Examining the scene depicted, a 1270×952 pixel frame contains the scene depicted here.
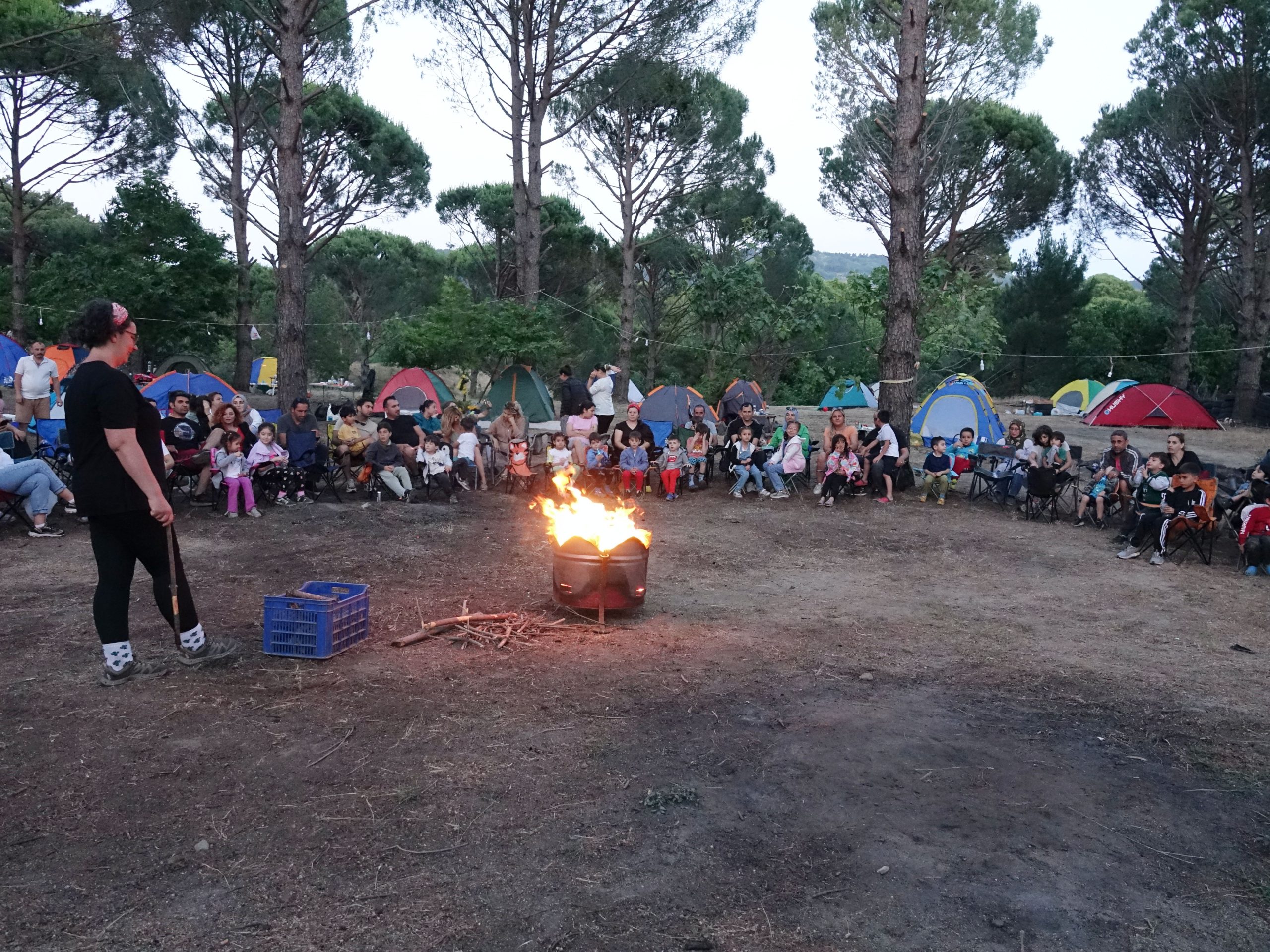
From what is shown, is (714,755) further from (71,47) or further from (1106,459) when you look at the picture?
(71,47)

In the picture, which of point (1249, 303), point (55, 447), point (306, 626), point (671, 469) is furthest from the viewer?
point (1249, 303)

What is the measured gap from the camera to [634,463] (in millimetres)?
10336

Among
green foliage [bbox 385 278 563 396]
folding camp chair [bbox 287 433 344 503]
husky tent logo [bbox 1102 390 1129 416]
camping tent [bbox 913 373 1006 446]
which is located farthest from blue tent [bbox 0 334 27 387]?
husky tent logo [bbox 1102 390 1129 416]

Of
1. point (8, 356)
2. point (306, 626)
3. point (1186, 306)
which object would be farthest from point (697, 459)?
point (1186, 306)

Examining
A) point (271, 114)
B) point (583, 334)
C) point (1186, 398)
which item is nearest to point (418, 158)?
point (271, 114)

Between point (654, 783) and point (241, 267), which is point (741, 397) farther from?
point (654, 783)

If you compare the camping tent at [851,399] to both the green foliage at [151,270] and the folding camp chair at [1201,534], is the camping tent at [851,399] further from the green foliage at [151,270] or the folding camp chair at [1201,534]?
the folding camp chair at [1201,534]

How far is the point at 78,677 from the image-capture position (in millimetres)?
4211

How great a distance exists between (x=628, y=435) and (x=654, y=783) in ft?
23.8

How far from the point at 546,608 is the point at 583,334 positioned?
826 inches

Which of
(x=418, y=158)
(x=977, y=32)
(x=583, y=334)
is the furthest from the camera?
(x=583, y=334)

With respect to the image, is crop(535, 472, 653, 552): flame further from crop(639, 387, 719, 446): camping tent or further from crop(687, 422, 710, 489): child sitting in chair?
crop(639, 387, 719, 446): camping tent

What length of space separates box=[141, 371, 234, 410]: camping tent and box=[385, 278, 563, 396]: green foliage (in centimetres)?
381

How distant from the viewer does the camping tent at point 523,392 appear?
618 inches
